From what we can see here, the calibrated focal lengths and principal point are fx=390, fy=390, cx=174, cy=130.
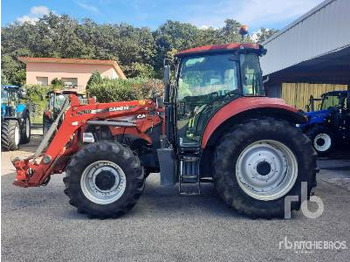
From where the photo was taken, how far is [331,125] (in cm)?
1266

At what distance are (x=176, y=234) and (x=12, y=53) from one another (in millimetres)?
51650

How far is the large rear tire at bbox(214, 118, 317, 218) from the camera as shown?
16.9 ft

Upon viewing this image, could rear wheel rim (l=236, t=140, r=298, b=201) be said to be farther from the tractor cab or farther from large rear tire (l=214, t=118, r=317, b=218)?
the tractor cab

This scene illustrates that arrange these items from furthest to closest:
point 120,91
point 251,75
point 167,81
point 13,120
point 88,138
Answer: point 120,91
point 13,120
point 88,138
point 251,75
point 167,81

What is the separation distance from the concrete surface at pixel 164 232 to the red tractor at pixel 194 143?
0.32 metres

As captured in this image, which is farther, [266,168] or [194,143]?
[194,143]

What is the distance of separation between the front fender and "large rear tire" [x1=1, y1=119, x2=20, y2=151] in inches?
364

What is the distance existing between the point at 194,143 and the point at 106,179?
1.34 metres

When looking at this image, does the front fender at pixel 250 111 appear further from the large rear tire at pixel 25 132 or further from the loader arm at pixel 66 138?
the large rear tire at pixel 25 132

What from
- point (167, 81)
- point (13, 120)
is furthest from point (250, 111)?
point (13, 120)

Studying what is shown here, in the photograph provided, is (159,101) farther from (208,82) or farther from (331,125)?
(331,125)

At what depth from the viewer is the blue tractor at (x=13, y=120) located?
499 inches

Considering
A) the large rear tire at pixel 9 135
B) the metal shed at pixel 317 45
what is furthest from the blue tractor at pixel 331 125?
the large rear tire at pixel 9 135

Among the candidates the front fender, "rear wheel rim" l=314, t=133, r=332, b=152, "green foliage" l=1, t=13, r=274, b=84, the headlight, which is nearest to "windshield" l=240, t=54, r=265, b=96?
the front fender
